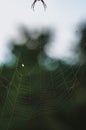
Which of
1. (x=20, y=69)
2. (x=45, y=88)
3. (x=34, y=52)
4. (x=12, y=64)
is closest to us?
(x=20, y=69)

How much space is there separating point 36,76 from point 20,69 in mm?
3250

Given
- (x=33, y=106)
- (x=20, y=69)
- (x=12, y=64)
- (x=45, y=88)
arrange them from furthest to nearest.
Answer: (x=33, y=106) → (x=12, y=64) → (x=45, y=88) → (x=20, y=69)

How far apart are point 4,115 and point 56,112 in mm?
1823

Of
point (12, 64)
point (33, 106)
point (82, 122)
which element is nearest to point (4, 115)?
point (33, 106)

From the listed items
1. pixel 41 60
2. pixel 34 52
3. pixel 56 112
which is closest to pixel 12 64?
pixel 41 60

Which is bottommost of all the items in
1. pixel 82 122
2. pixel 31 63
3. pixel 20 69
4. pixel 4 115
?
pixel 82 122

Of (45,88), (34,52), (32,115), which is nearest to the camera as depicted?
(45,88)

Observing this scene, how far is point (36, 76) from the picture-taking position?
885 cm

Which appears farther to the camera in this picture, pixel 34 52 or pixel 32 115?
pixel 32 115

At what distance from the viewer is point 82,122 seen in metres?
9.56

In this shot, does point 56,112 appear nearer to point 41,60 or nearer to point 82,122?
point 82,122

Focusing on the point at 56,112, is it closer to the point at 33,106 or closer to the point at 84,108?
the point at 84,108

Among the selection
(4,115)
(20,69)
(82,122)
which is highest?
(20,69)

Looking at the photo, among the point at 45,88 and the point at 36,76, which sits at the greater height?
the point at 45,88
